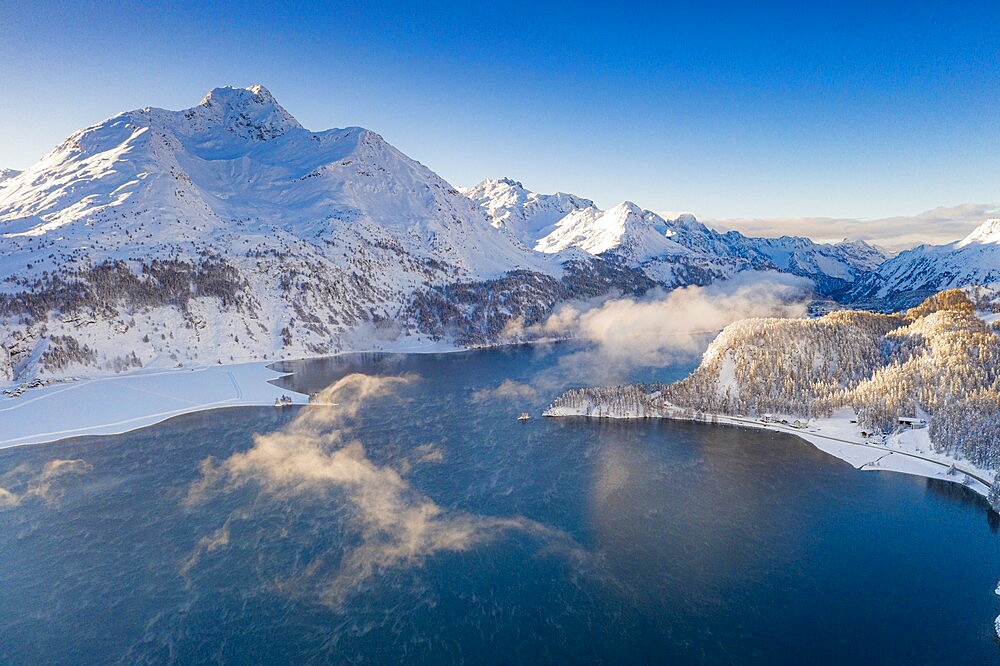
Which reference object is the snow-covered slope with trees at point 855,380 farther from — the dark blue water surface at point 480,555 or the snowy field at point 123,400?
the snowy field at point 123,400

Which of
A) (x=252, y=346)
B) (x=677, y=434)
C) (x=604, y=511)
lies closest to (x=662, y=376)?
(x=677, y=434)

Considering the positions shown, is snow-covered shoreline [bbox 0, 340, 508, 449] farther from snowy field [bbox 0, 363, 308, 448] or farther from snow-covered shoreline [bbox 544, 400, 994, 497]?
snow-covered shoreline [bbox 544, 400, 994, 497]

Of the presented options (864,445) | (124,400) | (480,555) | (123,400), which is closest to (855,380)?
(864,445)

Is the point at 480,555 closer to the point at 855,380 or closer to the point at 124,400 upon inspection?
the point at 124,400

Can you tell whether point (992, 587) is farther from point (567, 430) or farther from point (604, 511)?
point (567, 430)

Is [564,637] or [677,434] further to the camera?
[677,434]

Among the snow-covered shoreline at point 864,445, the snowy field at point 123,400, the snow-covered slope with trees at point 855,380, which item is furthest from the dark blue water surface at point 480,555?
the snow-covered slope with trees at point 855,380

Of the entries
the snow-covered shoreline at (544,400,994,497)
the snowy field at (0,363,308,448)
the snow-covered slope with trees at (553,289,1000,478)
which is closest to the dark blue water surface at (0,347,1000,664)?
the snow-covered shoreline at (544,400,994,497)
